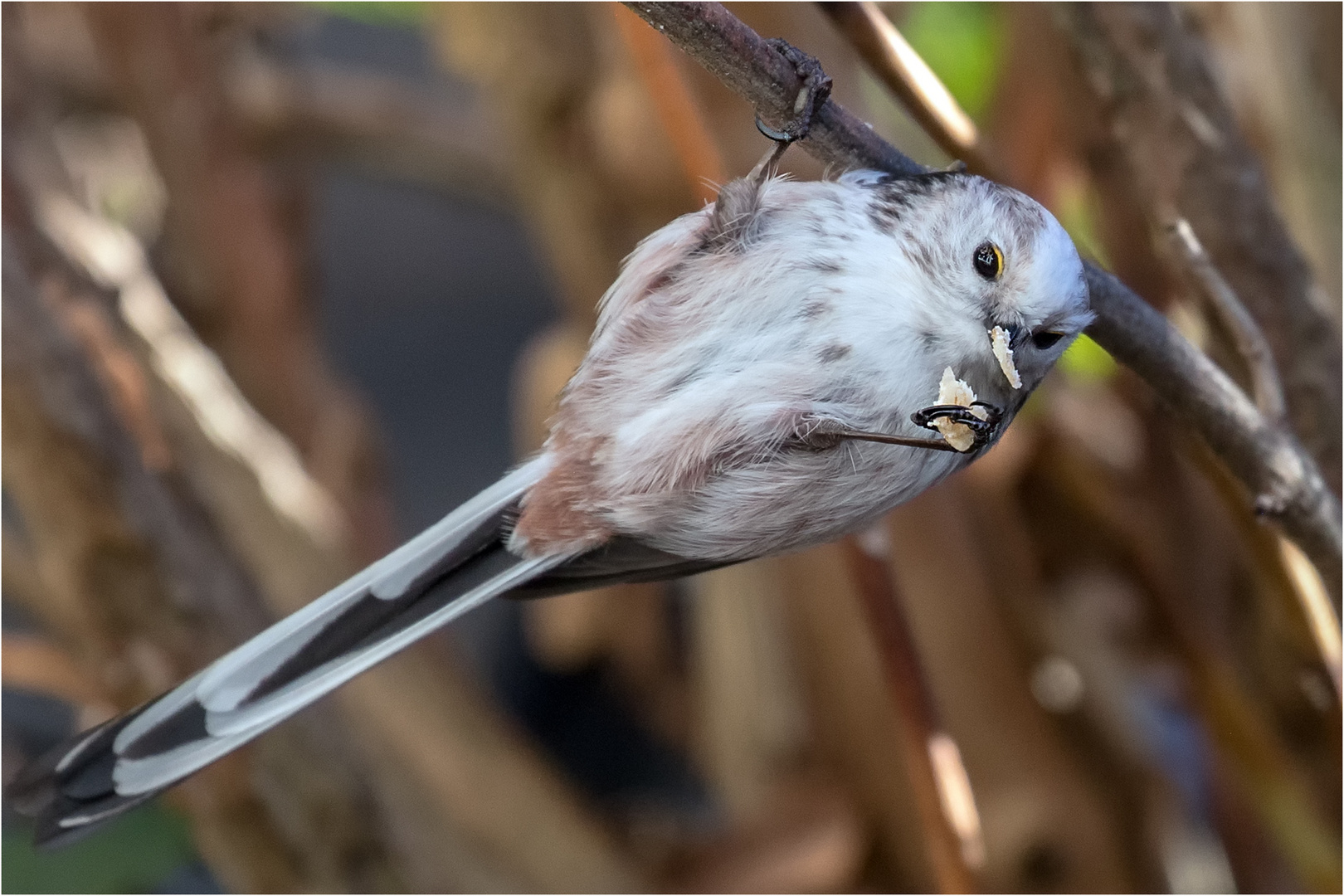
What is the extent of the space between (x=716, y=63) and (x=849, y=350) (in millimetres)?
166

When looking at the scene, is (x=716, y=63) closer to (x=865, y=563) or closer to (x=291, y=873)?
(x=865, y=563)

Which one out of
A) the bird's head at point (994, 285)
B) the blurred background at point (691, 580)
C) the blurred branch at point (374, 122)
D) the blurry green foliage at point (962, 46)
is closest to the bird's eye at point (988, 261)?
the bird's head at point (994, 285)

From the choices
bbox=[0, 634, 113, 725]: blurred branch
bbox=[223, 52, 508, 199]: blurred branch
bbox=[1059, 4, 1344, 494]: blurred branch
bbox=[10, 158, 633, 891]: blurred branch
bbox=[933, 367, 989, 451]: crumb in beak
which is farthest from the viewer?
bbox=[223, 52, 508, 199]: blurred branch

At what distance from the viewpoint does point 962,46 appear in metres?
1.61

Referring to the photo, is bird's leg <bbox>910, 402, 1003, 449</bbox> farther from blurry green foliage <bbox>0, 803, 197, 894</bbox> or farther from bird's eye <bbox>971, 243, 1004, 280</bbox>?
blurry green foliage <bbox>0, 803, 197, 894</bbox>

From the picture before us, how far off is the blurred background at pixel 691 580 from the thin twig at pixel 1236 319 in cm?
8

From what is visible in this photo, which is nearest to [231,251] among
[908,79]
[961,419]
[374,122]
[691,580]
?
[374,122]

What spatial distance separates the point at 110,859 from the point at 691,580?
38.2 inches

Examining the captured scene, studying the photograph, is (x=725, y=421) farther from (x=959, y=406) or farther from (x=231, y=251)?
(x=231, y=251)

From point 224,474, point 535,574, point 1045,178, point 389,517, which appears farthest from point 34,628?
point 1045,178

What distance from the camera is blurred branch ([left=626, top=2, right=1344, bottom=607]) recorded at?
618mm

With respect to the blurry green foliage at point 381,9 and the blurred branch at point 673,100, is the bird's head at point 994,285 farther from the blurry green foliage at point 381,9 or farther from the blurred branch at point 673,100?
the blurry green foliage at point 381,9

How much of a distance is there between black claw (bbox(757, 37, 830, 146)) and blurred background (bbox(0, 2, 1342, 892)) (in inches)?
8.1

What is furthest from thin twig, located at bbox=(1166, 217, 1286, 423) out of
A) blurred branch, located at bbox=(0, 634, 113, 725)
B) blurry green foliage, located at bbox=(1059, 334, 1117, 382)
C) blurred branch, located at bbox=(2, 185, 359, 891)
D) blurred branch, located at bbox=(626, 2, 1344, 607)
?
blurred branch, located at bbox=(0, 634, 113, 725)
